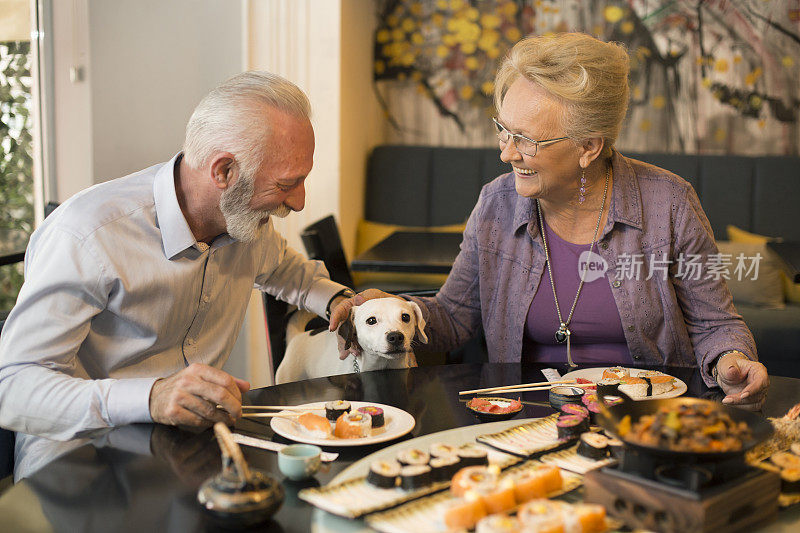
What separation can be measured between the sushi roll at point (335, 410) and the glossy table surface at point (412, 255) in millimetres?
1613

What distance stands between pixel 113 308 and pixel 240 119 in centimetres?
42

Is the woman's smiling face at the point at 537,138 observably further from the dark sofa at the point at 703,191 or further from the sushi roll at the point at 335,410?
the dark sofa at the point at 703,191

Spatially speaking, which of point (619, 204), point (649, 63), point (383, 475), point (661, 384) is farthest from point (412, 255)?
point (383, 475)

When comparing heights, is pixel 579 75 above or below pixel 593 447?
above

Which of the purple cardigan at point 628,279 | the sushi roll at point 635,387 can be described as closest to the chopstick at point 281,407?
the sushi roll at point 635,387

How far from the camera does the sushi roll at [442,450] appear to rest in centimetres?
115

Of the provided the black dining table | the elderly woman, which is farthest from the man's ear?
the elderly woman

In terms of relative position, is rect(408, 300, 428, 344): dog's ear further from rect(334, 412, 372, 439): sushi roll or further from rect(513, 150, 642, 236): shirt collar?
rect(334, 412, 372, 439): sushi roll

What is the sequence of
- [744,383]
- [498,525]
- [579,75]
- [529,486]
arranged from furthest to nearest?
[579,75]
[744,383]
[529,486]
[498,525]

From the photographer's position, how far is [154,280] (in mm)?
1548

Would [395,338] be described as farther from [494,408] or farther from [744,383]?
[744,383]

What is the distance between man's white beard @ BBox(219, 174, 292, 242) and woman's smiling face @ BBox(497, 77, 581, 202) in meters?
0.59

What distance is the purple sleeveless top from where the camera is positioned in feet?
6.43

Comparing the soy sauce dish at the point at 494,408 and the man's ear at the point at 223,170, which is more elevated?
the man's ear at the point at 223,170
